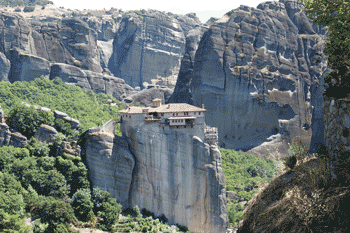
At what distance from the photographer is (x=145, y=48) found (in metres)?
138

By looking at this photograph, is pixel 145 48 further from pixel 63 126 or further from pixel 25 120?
pixel 25 120

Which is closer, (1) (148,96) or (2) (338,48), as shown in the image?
(2) (338,48)

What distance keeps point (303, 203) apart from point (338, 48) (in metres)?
5.00

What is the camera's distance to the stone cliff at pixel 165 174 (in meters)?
54.1

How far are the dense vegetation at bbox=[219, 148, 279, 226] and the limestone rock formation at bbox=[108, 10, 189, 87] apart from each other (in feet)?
184

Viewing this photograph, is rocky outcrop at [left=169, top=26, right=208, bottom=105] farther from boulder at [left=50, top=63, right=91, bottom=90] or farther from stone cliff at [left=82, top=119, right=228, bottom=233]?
stone cliff at [left=82, top=119, right=228, bottom=233]

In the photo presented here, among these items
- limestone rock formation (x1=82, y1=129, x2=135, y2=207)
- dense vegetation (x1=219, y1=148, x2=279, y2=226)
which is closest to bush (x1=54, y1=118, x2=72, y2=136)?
limestone rock formation (x1=82, y1=129, x2=135, y2=207)

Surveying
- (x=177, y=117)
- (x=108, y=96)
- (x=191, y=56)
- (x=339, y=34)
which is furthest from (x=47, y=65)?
(x=339, y=34)

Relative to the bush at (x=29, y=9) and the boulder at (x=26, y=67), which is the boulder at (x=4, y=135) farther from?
the bush at (x=29, y=9)

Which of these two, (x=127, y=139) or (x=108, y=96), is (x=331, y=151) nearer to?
(x=127, y=139)

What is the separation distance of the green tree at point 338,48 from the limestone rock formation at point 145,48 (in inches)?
4910

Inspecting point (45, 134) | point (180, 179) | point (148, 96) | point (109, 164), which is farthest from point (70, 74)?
point (180, 179)

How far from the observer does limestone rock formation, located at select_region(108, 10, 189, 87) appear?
13738cm

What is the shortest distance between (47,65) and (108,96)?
55.6 feet
